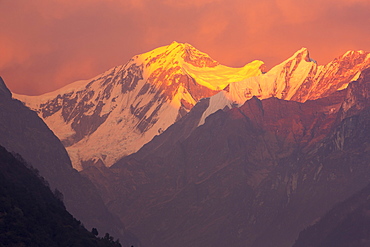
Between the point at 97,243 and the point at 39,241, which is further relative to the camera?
the point at 97,243

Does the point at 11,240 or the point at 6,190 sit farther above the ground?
the point at 6,190

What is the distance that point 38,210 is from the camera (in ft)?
655

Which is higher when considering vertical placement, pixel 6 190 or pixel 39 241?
pixel 6 190

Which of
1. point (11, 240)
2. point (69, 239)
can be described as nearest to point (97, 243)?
point (69, 239)

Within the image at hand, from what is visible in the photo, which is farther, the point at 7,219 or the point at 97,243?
the point at 97,243

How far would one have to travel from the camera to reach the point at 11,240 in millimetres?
180500

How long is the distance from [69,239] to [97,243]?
21.2 ft

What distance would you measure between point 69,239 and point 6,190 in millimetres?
13065

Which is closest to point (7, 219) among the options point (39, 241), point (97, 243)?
point (39, 241)

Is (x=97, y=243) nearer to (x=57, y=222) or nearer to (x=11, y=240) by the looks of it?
(x=57, y=222)

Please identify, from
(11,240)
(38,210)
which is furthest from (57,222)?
(11,240)

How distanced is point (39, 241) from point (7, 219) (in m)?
5.55

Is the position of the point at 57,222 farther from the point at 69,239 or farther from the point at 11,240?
the point at 11,240

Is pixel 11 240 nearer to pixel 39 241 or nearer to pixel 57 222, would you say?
pixel 39 241
